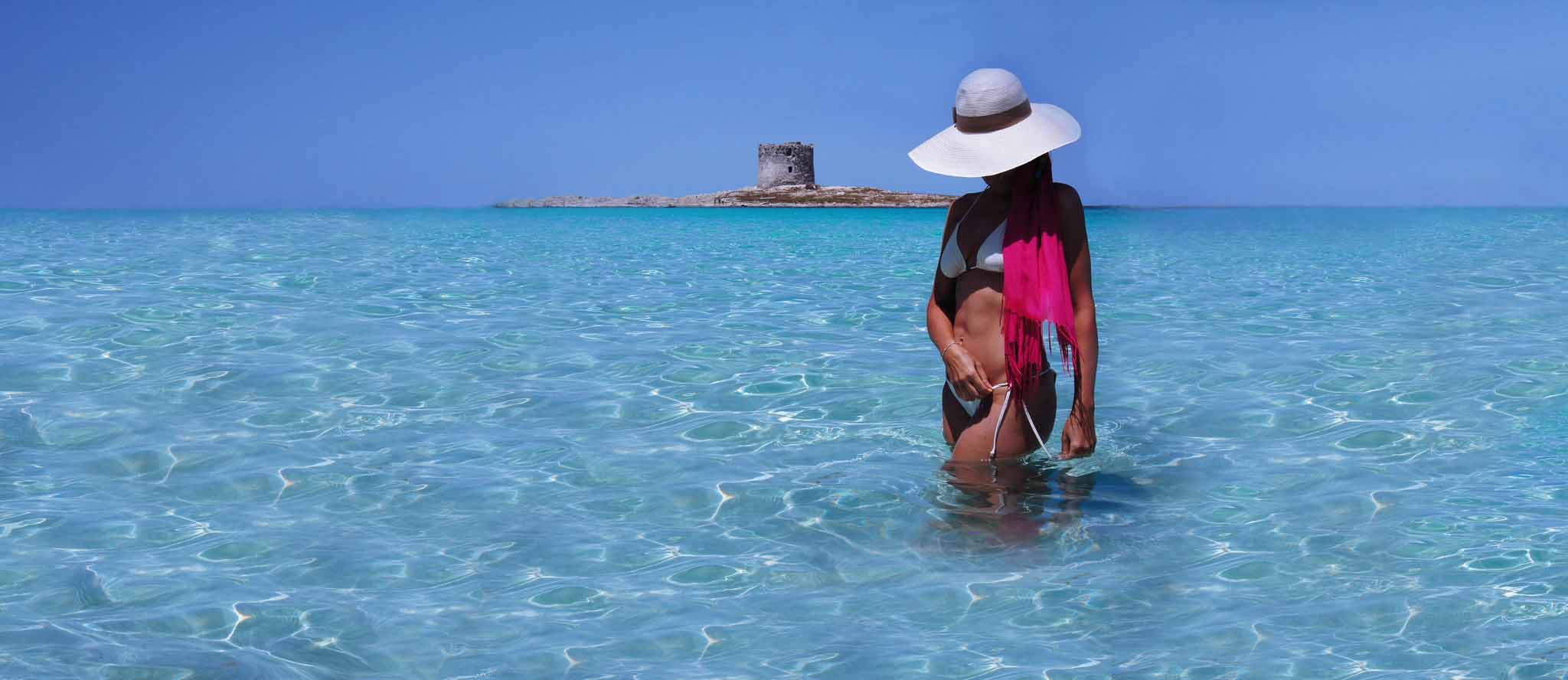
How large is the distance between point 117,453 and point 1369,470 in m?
6.10

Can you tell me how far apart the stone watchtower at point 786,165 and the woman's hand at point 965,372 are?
10264 centimetres

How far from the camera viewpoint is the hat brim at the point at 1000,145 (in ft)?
14.4

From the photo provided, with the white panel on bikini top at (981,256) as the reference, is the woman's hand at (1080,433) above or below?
below

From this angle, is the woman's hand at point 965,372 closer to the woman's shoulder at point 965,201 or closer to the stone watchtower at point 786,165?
the woman's shoulder at point 965,201

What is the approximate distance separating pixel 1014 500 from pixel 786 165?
10330cm

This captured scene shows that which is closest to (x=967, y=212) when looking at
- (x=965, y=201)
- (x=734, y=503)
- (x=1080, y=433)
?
(x=965, y=201)

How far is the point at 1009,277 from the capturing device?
15.1 ft

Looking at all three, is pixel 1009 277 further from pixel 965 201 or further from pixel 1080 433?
pixel 1080 433

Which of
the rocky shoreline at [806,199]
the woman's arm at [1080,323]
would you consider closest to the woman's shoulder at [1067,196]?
the woman's arm at [1080,323]

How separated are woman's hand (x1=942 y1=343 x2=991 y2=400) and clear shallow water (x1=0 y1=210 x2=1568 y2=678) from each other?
495 millimetres

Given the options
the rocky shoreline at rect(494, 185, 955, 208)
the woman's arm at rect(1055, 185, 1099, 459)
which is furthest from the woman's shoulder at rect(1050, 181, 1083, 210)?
the rocky shoreline at rect(494, 185, 955, 208)

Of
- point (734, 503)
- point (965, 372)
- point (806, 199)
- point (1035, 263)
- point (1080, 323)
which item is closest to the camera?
point (1035, 263)

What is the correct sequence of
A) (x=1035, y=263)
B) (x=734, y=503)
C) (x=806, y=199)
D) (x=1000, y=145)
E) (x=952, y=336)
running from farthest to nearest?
(x=806, y=199), (x=734, y=503), (x=952, y=336), (x=1035, y=263), (x=1000, y=145)

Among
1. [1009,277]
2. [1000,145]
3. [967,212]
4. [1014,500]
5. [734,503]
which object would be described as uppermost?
[1000,145]
